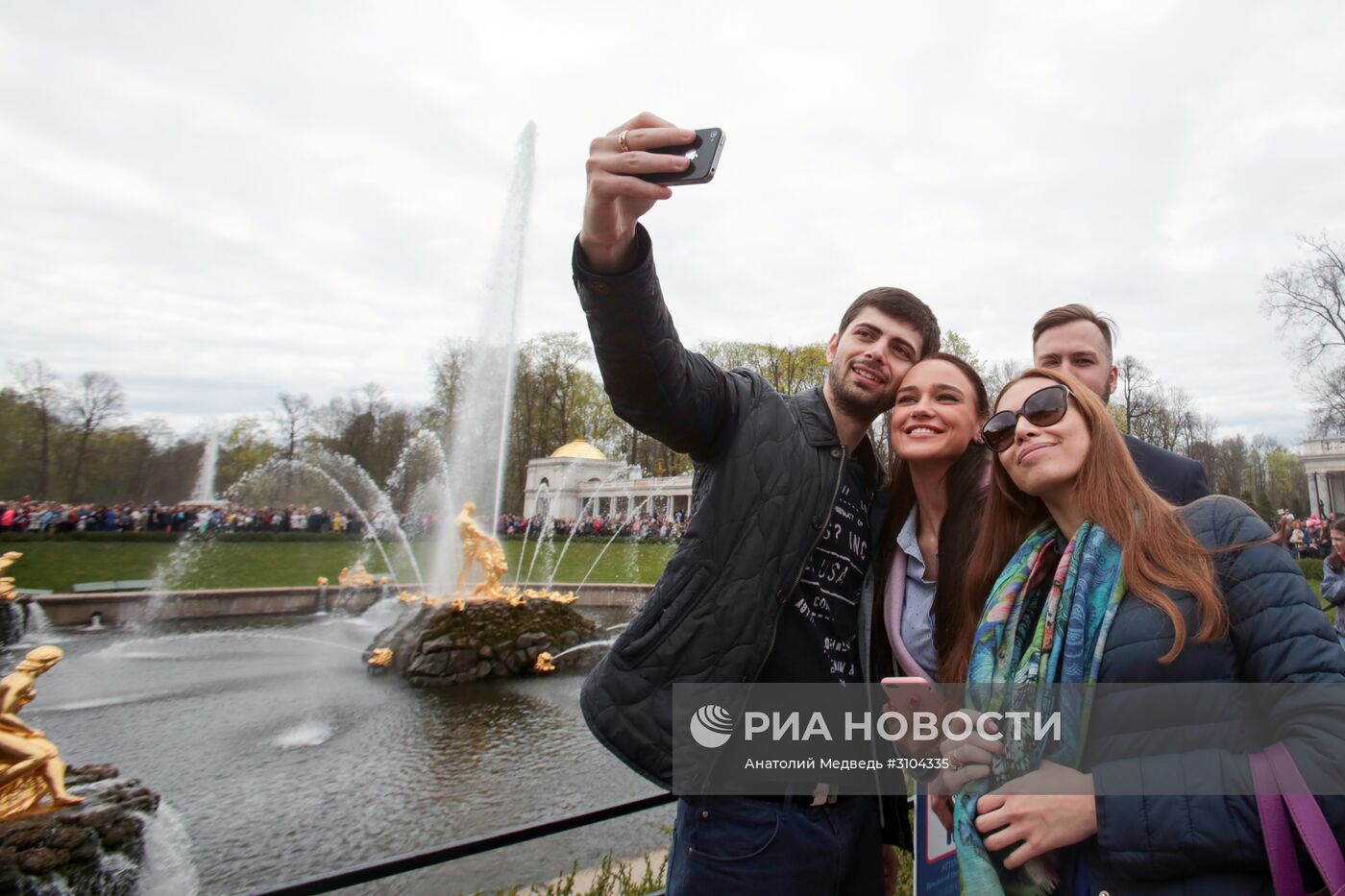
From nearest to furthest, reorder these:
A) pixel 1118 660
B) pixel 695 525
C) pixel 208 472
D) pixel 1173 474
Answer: pixel 1118 660 → pixel 695 525 → pixel 1173 474 → pixel 208 472

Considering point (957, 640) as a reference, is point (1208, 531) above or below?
above

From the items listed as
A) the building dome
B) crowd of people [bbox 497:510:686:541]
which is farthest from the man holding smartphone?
the building dome

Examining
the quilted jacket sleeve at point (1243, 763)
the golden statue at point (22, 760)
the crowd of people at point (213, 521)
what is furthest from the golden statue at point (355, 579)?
the quilted jacket sleeve at point (1243, 763)

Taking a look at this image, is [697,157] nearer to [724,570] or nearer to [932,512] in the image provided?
[724,570]

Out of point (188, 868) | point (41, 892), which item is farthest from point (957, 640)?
point (188, 868)

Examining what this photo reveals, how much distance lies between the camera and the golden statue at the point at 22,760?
401cm

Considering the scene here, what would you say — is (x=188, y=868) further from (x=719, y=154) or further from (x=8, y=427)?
(x=8, y=427)

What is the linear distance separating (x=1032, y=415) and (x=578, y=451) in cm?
4945

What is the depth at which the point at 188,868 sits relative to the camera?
5020 millimetres

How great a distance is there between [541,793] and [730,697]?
18.9 ft

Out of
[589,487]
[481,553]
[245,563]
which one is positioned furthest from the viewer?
[589,487]

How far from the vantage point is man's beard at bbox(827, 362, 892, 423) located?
236 centimetres

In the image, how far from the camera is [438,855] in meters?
2.50

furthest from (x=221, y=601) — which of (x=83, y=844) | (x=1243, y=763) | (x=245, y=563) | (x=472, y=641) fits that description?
(x=1243, y=763)
